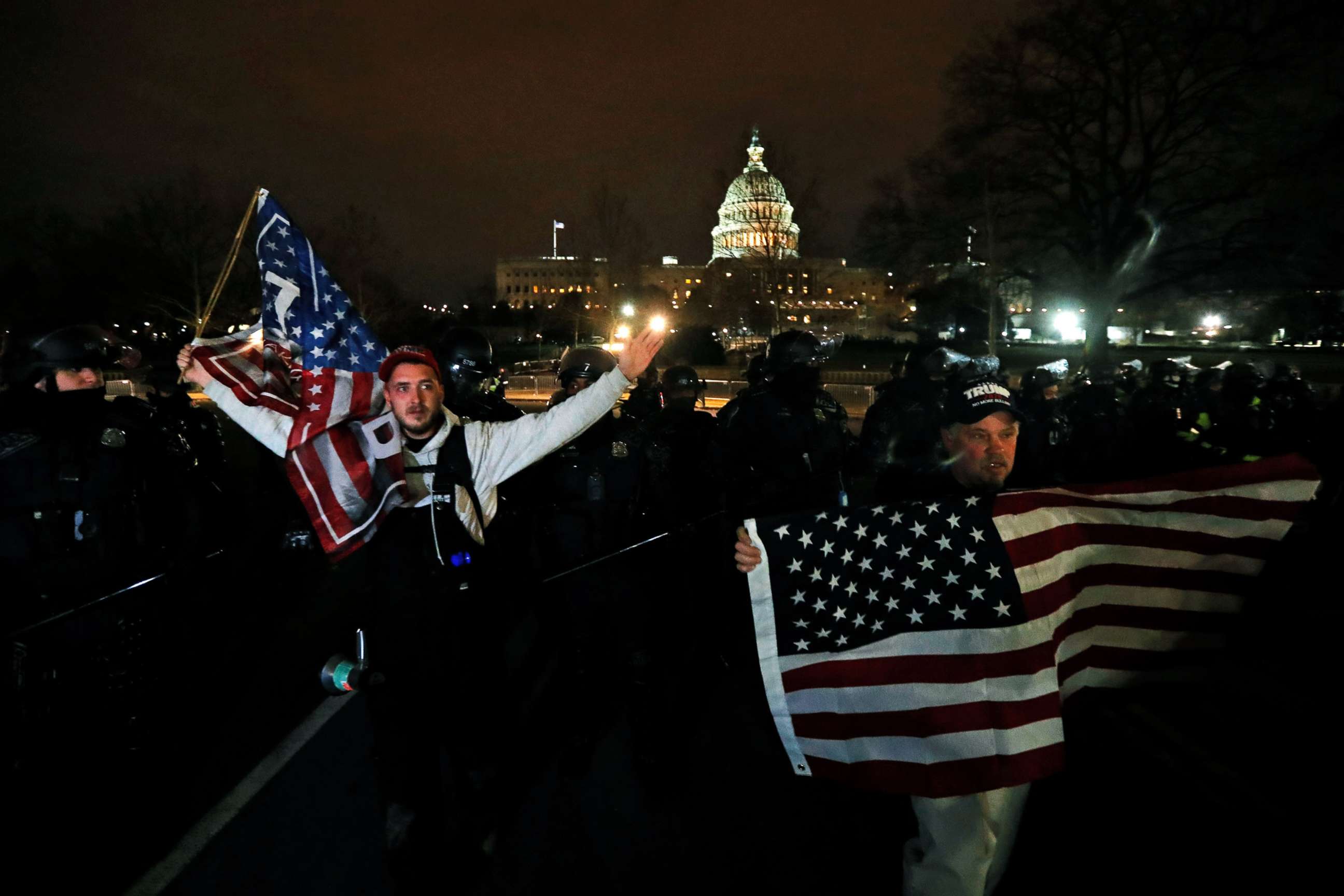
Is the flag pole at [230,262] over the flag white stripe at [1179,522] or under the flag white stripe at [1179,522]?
over

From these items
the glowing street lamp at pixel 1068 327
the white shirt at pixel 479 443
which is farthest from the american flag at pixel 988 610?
the glowing street lamp at pixel 1068 327

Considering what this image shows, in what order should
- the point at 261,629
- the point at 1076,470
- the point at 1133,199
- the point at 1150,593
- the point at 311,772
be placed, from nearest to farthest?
the point at 1150,593
the point at 311,772
the point at 261,629
the point at 1076,470
the point at 1133,199

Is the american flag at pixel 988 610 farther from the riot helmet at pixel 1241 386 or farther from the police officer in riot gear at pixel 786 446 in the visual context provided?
the riot helmet at pixel 1241 386

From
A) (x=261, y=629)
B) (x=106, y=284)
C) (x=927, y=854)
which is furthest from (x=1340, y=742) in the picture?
(x=106, y=284)

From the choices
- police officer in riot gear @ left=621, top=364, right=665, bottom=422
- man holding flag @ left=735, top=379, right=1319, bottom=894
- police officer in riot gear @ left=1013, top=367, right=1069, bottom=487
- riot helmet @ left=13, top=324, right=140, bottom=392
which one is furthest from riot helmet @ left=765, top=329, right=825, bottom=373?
riot helmet @ left=13, top=324, right=140, bottom=392

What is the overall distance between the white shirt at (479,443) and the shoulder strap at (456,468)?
1 centimetres

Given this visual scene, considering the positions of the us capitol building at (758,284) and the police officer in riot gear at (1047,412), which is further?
the us capitol building at (758,284)

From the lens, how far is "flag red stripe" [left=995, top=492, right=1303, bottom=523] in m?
2.92

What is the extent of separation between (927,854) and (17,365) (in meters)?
4.47

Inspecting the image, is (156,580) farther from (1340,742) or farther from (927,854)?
(1340,742)

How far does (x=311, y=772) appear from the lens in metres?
4.03

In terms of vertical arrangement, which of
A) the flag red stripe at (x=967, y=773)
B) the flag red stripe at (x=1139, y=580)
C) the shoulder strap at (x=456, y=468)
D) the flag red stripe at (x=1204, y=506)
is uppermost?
the shoulder strap at (x=456, y=468)

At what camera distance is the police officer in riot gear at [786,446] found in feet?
17.1

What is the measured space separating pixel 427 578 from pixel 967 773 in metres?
2.09
